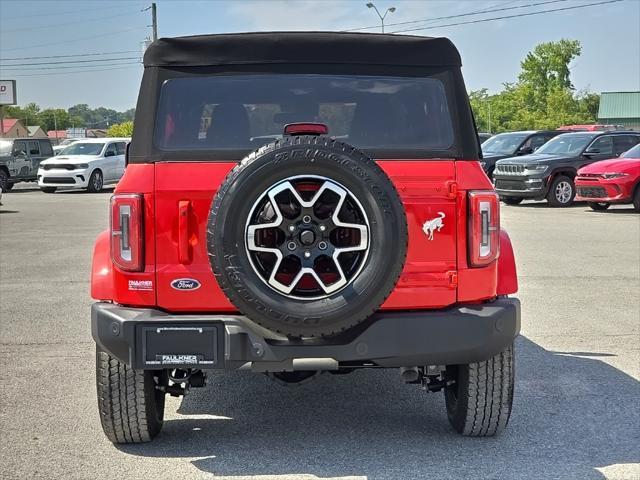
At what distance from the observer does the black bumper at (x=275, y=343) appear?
3869mm

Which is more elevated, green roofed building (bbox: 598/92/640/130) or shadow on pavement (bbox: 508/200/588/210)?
green roofed building (bbox: 598/92/640/130)

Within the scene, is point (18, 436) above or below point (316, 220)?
below

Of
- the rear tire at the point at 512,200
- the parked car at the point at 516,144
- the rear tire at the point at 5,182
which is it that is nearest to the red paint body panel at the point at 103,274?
the rear tire at the point at 512,200

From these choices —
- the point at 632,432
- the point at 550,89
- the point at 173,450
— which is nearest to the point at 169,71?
the point at 173,450

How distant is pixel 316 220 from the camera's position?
3.68 metres

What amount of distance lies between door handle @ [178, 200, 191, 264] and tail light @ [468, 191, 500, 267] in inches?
50.2

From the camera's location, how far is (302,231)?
12.1 feet

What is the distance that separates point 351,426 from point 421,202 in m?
1.41

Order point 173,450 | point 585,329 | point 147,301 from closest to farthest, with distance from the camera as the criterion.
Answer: point 147,301, point 173,450, point 585,329

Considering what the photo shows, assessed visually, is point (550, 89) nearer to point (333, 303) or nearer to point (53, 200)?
point (53, 200)

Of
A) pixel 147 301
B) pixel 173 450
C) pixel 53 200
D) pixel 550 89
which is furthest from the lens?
pixel 550 89

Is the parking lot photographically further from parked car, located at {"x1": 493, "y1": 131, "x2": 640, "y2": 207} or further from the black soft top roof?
parked car, located at {"x1": 493, "y1": 131, "x2": 640, "y2": 207}

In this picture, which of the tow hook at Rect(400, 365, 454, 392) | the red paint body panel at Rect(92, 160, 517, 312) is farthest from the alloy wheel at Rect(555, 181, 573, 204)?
the red paint body panel at Rect(92, 160, 517, 312)

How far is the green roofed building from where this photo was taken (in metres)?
106
